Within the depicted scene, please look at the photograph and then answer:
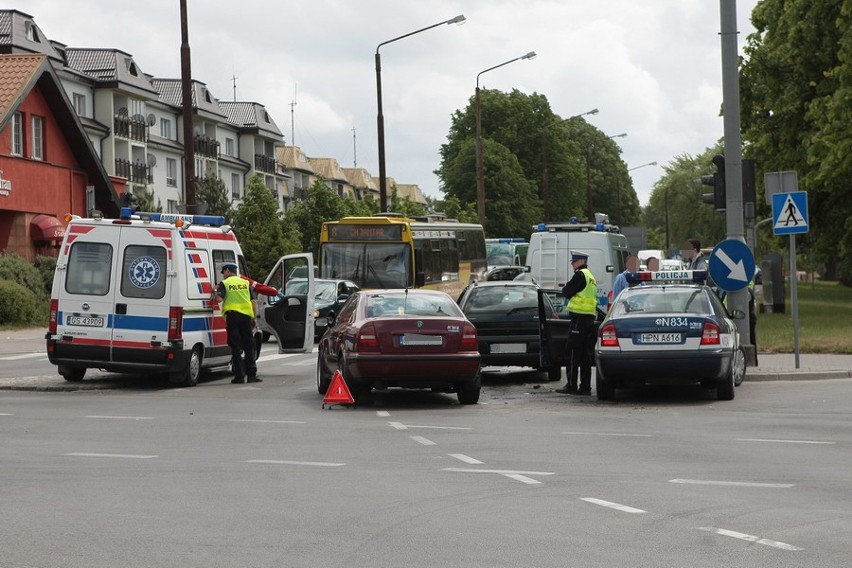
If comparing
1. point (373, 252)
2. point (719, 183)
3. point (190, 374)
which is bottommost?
point (190, 374)

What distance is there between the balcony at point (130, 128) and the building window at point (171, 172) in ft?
16.6

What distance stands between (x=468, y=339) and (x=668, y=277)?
143 inches

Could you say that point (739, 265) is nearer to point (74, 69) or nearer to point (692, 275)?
point (692, 275)

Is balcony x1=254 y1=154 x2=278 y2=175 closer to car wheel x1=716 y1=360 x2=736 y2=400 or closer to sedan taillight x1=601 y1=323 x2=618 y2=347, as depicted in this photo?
sedan taillight x1=601 y1=323 x2=618 y2=347

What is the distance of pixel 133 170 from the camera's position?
76.6 metres

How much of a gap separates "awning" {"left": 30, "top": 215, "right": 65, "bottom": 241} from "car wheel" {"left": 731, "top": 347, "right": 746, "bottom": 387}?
30.8 m

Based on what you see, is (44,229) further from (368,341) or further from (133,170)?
(368,341)

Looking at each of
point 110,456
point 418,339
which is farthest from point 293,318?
point 110,456

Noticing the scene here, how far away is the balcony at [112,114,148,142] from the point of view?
245 feet

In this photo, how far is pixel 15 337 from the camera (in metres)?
34.9

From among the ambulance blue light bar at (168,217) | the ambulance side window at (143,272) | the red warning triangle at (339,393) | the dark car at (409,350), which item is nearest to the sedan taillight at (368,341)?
the dark car at (409,350)

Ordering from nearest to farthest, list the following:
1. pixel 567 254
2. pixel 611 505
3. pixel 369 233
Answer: pixel 611 505 < pixel 567 254 < pixel 369 233

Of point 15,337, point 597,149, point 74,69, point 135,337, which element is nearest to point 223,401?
point 135,337

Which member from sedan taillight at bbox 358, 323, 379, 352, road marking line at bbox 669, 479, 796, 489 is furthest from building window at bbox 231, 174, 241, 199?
road marking line at bbox 669, 479, 796, 489
